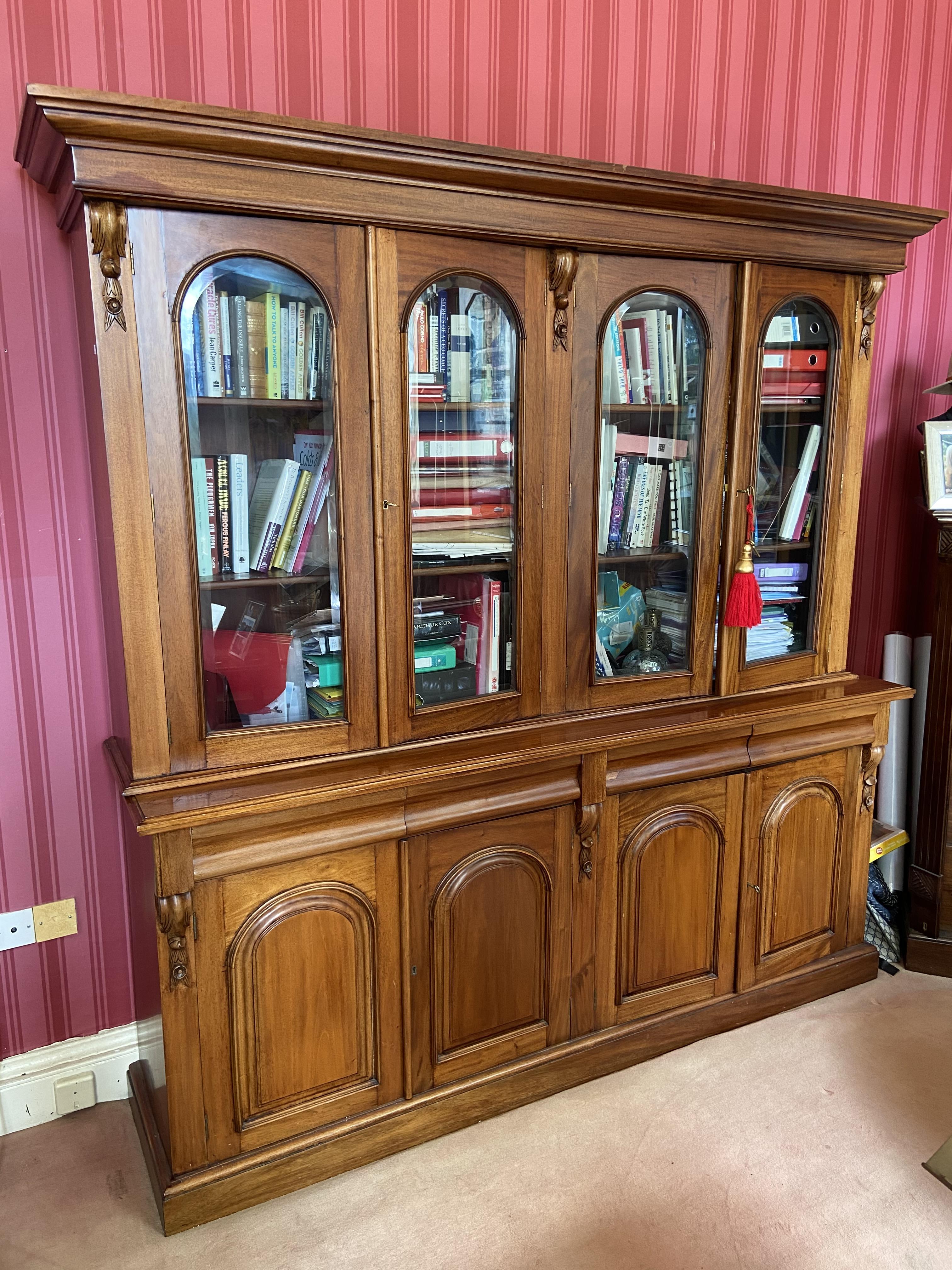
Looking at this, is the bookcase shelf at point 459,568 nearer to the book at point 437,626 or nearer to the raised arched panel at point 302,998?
the book at point 437,626

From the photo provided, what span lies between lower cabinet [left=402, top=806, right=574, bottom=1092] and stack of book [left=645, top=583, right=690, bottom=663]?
1.55 feet

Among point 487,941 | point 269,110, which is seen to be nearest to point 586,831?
point 487,941

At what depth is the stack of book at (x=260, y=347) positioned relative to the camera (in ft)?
5.35

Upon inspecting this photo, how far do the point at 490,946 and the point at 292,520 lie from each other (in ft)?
3.36

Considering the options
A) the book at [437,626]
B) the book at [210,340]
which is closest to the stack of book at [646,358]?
the book at [437,626]

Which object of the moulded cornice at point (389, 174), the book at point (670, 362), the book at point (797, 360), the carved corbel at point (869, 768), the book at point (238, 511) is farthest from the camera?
the carved corbel at point (869, 768)

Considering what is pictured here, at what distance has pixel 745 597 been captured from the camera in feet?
7.09

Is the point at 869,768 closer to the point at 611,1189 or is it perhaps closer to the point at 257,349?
the point at 611,1189

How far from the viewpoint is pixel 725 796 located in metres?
2.31

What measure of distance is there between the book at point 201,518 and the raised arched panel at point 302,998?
2.14 ft

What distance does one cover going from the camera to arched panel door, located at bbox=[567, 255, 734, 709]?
6.50 ft

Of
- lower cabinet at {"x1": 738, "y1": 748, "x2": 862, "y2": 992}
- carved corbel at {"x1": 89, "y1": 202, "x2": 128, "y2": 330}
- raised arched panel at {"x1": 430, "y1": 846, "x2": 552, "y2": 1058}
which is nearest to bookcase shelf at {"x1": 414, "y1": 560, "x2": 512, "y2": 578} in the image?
raised arched panel at {"x1": 430, "y1": 846, "x2": 552, "y2": 1058}

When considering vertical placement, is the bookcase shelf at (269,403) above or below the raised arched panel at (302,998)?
above

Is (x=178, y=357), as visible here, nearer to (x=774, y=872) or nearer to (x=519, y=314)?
(x=519, y=314)
